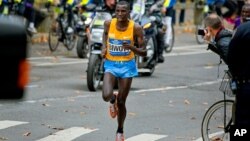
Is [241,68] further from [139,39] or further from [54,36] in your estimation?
[54,36]

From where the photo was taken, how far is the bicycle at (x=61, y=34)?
2009 cm

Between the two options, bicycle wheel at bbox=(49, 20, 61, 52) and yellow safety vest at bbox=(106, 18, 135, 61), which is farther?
bicycle wheel at bbox=(49, 20, 61, 52)

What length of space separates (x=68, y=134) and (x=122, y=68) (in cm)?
117

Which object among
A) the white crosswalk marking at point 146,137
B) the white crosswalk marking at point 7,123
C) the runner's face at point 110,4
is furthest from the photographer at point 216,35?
the runner's face at point 110,4

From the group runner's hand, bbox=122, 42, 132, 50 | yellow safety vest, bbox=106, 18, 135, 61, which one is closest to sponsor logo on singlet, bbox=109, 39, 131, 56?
yellow safety vest, bbox=106, 18, 135, 61

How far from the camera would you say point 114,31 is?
8266mm

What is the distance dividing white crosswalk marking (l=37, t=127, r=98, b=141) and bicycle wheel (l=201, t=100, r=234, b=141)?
1839 mm

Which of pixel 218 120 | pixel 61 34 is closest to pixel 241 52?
pixel 218 120

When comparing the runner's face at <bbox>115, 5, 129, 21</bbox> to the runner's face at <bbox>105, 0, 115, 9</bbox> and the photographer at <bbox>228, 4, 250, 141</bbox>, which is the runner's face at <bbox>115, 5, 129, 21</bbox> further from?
the runner's face at <bbox>105, 0, 115, 9</bbox>

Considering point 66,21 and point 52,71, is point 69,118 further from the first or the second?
point 66,21

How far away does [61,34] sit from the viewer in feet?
66.1

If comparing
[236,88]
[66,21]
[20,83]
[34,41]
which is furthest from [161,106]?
[34,41]

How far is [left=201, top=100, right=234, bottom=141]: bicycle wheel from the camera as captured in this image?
6.86 metres

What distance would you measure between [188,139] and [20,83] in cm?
754
